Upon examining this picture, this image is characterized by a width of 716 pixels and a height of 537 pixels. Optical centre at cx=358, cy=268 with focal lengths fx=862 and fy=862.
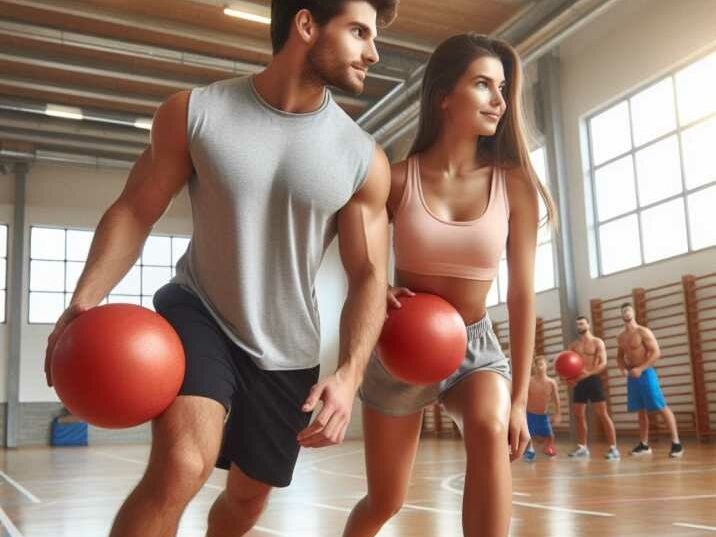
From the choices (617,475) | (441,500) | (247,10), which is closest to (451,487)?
(441,500)

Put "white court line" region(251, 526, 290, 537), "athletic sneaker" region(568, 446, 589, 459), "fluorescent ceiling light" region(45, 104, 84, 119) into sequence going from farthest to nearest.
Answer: "fluorescent ceiling light" region(45, 104, 84, 119)
"athletic sneaker" region(568, 446, 589, 459)
"white court line" region(251, 526, 290, 537)

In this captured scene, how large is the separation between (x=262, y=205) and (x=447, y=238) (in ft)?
2.35

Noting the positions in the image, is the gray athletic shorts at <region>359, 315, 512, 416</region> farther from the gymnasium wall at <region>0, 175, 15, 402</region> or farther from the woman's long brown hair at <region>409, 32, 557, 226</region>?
the gymnasium wall at <region>0, 175, 15, 402</region>

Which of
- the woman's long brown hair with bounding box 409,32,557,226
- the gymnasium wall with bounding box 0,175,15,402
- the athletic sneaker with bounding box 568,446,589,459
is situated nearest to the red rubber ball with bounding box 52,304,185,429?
the woman's long brown hair with bounding box 409,32,557,226

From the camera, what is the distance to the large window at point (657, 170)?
10523mm

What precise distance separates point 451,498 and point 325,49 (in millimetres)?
3988

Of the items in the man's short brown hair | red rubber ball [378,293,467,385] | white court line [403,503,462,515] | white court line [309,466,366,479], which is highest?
the man's short brown hair

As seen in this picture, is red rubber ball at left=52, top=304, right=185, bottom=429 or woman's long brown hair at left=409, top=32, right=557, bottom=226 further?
woman's long brown hair at left=409, top=32, right=557, bottom=226

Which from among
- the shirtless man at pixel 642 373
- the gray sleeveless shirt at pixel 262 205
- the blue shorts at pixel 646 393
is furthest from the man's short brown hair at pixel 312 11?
the blue shorts at pixel 646 393

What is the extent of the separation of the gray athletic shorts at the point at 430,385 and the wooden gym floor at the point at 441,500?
4.80 feet

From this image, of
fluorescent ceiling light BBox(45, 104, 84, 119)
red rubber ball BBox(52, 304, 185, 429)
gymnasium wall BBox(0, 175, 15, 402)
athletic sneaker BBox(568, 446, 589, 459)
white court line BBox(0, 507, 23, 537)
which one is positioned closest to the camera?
red rubber ball BBox(52, 304, 185, 429)

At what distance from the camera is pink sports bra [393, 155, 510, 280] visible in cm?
261

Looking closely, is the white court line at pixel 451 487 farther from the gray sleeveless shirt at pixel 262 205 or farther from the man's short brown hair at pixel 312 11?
the man's short brown hair at pixel 312 11

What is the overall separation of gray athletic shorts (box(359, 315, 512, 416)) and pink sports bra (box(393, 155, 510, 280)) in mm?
201
